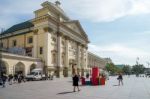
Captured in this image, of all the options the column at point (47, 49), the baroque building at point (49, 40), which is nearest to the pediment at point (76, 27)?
the baroque building at point (49, 40)

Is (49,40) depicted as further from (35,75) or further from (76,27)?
(76,27)

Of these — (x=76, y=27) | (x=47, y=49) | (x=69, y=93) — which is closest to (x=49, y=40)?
(x=47, y=49)

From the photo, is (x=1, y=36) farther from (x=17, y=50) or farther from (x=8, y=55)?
(x=8, y=55)

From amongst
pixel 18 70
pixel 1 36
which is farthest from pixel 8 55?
pixel 1 36

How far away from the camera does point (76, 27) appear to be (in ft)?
258

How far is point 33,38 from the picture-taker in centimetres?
6222

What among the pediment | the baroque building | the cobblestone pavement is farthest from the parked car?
the pediment

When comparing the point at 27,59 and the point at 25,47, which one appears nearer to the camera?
the point at 27,59

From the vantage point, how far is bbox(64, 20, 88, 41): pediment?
71.4m

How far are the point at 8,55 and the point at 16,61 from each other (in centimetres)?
274

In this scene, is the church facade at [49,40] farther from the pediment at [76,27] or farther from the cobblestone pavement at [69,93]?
the cobblestone pavement at [69,93]

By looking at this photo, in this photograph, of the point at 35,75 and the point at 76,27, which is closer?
the point at 35,75

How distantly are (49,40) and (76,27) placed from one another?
20.5 meters

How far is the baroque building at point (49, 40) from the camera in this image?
59.6 meters
